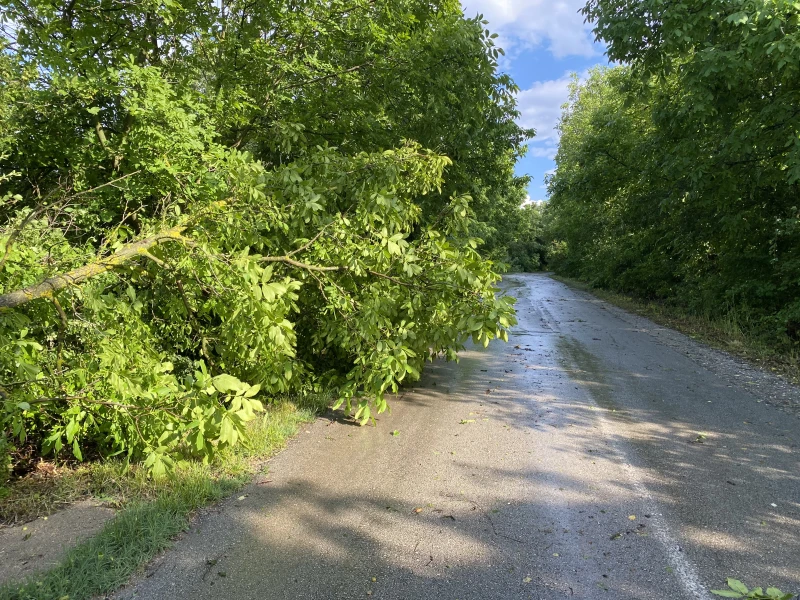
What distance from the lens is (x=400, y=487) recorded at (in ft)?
12.8

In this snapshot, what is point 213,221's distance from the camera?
15.0 feet

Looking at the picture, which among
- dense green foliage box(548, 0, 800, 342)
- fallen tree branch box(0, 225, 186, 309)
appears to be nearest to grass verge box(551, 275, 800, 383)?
dense green foliage box(548, 0, 800, 342)

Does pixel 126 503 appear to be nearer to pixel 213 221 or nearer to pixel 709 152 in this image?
pixel 213 221

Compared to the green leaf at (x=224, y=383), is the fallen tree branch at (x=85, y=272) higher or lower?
higher

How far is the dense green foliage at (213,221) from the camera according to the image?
12.5 ft

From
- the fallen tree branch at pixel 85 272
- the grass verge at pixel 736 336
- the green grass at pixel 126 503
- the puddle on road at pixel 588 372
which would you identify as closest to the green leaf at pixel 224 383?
the green grass at pixel 126 503

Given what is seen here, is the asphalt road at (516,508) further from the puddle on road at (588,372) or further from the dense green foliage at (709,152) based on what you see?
the dense green foliage at (709,152)

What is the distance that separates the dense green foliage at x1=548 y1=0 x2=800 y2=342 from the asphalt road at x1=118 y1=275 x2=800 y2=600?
178 inches

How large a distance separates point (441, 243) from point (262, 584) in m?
3.65

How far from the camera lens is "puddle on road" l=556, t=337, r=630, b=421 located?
6013 millimetres

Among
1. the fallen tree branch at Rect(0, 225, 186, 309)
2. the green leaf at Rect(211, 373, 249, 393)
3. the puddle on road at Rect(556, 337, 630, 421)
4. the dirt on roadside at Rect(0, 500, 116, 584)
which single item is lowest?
the dirt on roadside at Rect(0, 500, 116, 584)

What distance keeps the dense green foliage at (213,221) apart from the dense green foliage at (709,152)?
294cm

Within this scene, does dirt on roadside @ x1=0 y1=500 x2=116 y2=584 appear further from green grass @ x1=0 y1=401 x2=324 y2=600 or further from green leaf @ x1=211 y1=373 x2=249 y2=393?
green leaf @ x1=211 y1=373 x2=249 y2=393

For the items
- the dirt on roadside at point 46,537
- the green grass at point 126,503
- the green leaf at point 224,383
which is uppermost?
the green leaf at point 224,383
